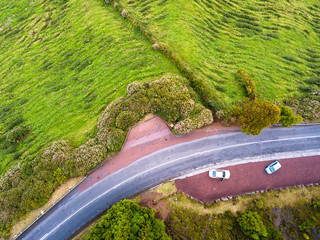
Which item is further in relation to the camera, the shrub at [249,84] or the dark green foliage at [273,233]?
the shrub at [249,84]

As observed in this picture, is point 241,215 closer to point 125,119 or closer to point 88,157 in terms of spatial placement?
point 125,119

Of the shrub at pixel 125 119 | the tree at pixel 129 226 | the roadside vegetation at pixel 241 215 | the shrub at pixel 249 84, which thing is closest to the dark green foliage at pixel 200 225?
the roadside vegetation at pixel 241 215

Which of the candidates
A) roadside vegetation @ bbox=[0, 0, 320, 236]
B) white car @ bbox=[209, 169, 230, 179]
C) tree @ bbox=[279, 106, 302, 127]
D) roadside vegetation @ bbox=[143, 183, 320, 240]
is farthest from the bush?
tree @ bbox=[279, 106, 302, 127]

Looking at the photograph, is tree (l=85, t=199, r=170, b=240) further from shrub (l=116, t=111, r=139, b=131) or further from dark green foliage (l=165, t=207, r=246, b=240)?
shrub (l=116, t=111, r=139, b=131)

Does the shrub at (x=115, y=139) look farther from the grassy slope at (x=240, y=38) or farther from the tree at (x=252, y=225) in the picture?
the tree at (x=252, y=225)

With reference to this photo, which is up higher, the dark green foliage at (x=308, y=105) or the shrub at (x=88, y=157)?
the shrub at (x=88, y=157)

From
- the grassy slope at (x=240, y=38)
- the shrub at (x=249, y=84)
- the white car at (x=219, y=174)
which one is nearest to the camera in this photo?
the white car at (x=219, y=174)

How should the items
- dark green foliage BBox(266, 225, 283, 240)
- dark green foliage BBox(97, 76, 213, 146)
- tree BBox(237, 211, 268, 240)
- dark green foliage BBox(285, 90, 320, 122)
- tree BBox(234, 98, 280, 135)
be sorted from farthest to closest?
dark green foliage BBox(285, 90, 320, 122), dark green foliage BBox(97, 76, 213, 146), tree BBox(234, 98, 280, 135), dark green foliage BBox(266, 225, 283, 240), tree BBox(237, 211, 268, 240)

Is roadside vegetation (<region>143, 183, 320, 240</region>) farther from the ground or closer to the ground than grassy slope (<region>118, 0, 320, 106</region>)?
closer to the ground

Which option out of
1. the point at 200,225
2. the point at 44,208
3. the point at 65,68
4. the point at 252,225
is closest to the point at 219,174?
the point at 252,225
